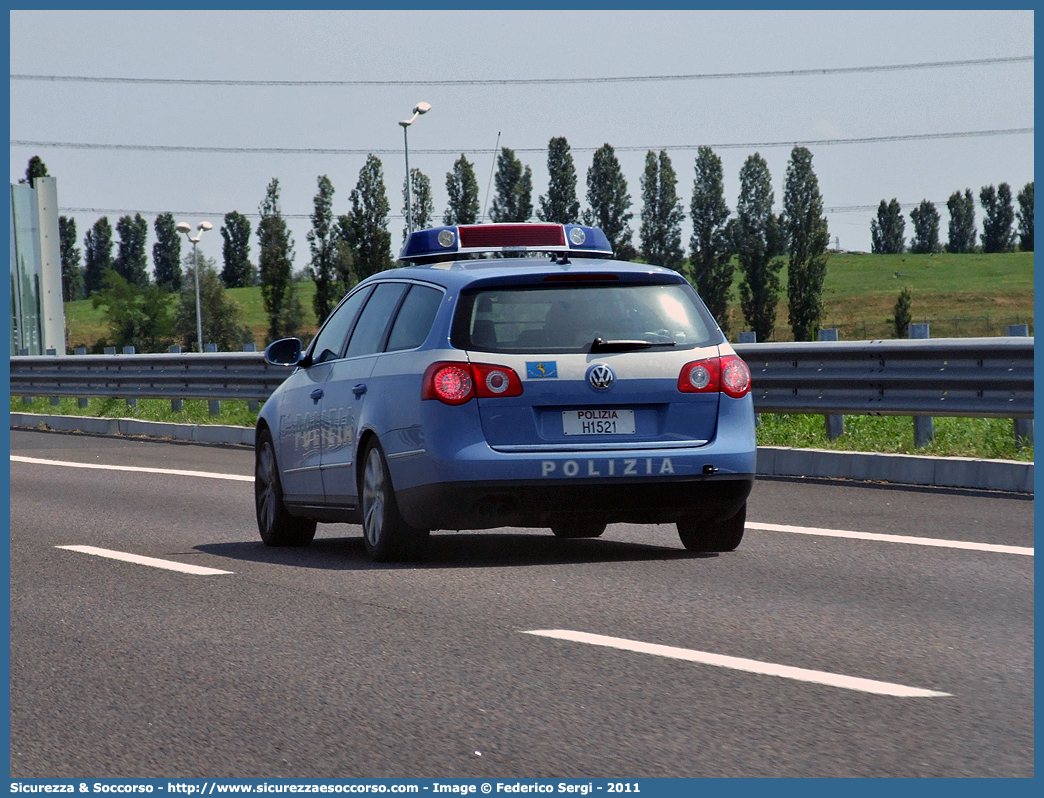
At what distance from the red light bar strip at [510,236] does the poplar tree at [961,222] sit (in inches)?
6773

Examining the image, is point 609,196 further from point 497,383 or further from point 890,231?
point 497,383

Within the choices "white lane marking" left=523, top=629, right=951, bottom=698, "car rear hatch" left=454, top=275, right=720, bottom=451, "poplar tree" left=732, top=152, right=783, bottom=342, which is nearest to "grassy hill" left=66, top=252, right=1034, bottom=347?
"poplar tree" left=732, top=152, right=783, bottom=342

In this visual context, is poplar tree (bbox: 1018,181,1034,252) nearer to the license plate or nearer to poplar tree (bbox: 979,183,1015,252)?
poplar tree (bbox: 979,183,1015,252)

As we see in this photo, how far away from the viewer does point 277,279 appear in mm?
123062

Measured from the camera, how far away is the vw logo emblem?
8.23 m

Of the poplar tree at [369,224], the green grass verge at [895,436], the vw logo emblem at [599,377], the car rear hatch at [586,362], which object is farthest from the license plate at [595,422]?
the poplar tree at [369,224]

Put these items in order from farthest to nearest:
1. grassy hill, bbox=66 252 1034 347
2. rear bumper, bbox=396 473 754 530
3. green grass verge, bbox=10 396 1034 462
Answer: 1. grassy hill, bbox=66 252 1034 347
2. green grass verge, bbox=10 396 1034 462
3. rear bumper, bbox=396 473 754 530

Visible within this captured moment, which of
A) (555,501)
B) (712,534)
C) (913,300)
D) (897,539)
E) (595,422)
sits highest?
(595,422)

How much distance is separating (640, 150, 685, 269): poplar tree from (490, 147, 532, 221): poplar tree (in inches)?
337

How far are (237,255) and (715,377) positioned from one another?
599 ft

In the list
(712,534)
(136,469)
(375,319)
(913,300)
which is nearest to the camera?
(712,534)


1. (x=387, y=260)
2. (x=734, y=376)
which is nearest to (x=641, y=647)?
(x=734, y=376)

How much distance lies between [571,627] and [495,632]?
31cm

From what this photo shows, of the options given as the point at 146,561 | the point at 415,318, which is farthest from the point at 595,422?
Result: the point at 146,561
